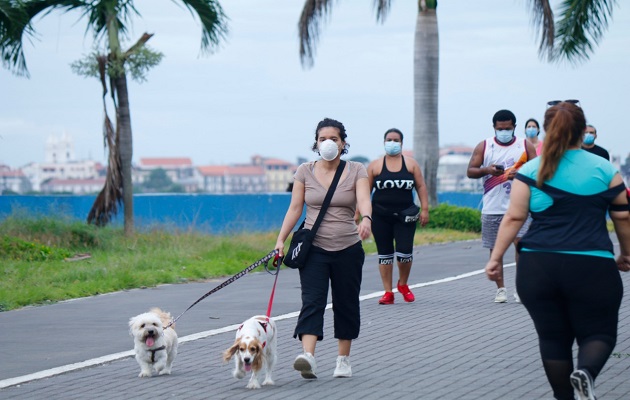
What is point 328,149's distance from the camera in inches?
314

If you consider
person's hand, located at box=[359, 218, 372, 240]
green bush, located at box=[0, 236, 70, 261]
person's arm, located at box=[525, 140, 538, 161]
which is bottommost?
green bush, located at box=[0, 236, 70, 261]

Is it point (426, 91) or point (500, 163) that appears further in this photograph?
point (426, 91)

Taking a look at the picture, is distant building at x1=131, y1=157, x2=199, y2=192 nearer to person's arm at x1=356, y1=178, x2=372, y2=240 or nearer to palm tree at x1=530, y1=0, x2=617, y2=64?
palm tree at x1=530, y1=0, x2=617, y2=64

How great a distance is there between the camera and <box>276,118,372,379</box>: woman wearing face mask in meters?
8.03

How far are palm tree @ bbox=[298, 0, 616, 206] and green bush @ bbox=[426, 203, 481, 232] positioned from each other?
984 millimetres

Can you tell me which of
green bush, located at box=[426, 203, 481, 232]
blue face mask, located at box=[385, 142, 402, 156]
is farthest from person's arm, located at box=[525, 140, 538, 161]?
green bush, located at box=[426, 203, 481, 232]

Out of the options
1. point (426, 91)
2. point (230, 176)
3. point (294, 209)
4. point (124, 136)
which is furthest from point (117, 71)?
point (230, 176)

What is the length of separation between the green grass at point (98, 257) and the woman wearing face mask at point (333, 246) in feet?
18.5

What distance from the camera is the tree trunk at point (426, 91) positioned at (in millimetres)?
28172

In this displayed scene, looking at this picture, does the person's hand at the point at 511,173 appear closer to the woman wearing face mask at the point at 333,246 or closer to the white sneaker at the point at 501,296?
the white sneaker at the point at 501,296

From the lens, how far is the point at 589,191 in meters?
6.18

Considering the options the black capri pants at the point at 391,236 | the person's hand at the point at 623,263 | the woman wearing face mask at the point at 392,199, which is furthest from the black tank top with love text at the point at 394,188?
the person's hand at the point at 623,263

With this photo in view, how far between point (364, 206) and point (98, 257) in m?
11.0

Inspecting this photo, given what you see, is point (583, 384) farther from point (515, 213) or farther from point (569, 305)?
point (515, 213)
